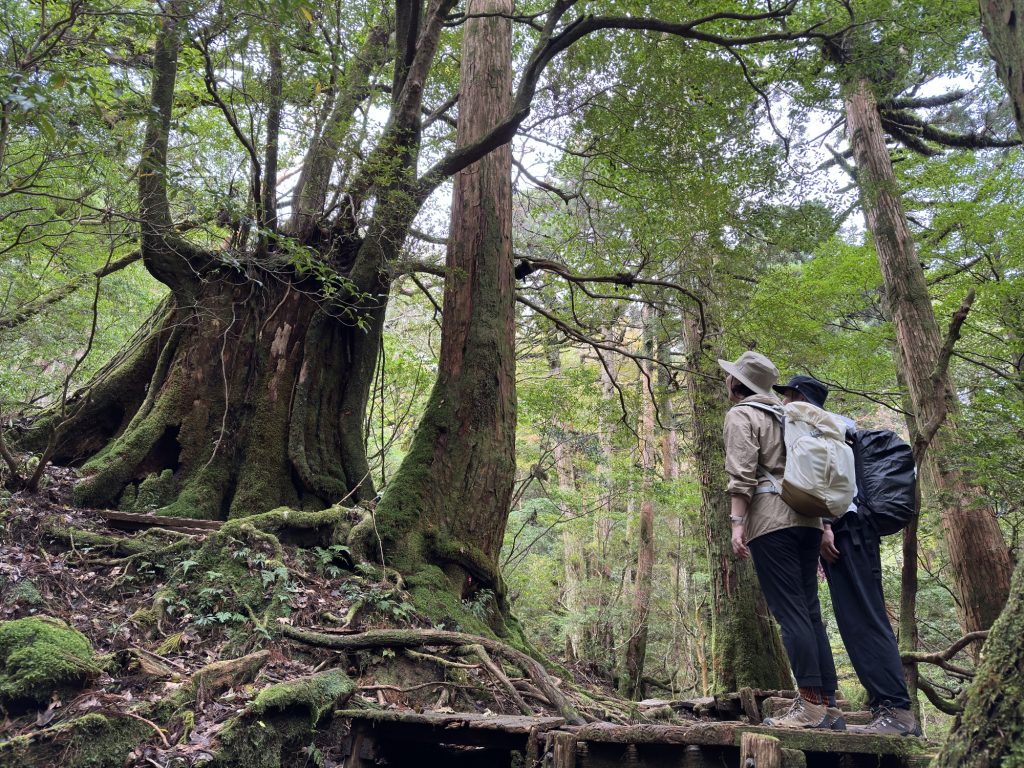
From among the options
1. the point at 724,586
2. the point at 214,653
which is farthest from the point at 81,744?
the point at 724,586

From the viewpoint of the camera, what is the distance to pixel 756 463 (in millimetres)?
3623

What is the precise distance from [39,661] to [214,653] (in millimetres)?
1097

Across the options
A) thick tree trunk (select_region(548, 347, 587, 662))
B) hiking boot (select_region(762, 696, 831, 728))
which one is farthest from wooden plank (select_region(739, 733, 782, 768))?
thick tree trunk (select_region(548, 347, 587, 662))

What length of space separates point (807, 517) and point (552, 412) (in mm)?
8764

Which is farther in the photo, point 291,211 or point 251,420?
point 291,211

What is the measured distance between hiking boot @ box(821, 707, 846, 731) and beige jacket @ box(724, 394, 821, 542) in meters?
0.91

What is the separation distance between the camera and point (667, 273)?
30.8 ft

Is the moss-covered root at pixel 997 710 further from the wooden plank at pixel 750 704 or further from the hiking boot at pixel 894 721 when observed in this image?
the wooden plank at pixel 750 704

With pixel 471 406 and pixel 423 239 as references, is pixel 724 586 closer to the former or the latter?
pixel 471 406

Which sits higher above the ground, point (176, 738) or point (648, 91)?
point (648, 91)

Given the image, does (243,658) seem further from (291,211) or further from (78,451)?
(291,211)

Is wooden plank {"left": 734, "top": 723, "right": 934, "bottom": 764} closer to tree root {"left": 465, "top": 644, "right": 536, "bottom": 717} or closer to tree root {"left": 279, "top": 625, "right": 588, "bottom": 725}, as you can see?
tree root {"left": 465, "top": 644, "right": 536, "bottom": 717}

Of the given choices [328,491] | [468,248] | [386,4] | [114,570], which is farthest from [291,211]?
[114,570]

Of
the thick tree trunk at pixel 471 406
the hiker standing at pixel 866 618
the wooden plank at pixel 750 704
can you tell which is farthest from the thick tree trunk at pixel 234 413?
the hiker standing at pixel 866 618
